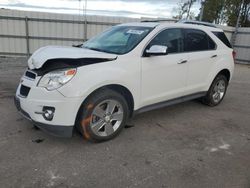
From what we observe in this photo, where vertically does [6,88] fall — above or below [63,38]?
below

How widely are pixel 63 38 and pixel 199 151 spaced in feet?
36.5

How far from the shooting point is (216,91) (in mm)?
5613

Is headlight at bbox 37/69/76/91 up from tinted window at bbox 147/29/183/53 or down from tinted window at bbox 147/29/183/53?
down

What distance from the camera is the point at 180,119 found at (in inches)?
189

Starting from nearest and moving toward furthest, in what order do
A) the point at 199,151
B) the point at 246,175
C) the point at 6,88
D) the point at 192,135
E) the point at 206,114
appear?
the point at 246,175 < the point at 199,151 < the point at 192,135 < the point at 206,114 < the point at 6,88

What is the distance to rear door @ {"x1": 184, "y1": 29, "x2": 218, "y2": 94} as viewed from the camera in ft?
15.3

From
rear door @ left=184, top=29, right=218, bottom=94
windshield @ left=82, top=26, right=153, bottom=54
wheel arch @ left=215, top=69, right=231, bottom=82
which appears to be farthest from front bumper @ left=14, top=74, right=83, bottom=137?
wheel arch @ left=215, top=69, right=231, bottom=82

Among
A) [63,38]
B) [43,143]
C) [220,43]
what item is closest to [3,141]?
[43,143]

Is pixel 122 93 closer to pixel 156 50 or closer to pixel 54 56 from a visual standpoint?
pixel 156 50

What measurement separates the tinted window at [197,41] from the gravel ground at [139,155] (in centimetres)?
138

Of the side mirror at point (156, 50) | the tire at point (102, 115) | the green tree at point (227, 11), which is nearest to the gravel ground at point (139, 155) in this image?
the tire at point (102, 115)

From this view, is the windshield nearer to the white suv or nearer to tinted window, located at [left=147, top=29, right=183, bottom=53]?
the white suv

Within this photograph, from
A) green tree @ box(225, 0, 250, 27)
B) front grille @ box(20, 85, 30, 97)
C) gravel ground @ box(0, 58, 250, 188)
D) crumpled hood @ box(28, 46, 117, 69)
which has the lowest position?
gravel ground @ box(0, 58, 250, 188)

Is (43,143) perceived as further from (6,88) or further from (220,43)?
(220,43)
